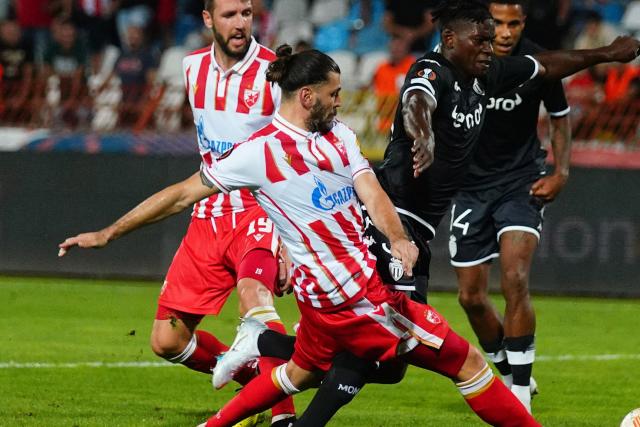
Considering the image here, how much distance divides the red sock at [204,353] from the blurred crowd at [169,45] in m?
6.88

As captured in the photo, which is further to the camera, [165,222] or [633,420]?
[165,222]

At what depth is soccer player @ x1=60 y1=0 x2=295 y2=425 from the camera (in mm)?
7242

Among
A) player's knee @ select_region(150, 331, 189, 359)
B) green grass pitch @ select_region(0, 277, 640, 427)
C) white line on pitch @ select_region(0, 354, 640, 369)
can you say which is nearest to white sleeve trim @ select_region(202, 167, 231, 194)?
player's knee @ select_region(150, 331, 189, 359)

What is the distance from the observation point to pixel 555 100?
8.30m

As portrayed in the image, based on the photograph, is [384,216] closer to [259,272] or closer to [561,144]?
[259,272]

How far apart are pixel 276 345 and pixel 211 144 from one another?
141 cm

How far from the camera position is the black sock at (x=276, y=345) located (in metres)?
6.36

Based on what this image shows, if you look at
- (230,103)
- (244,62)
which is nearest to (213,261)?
(230,103)

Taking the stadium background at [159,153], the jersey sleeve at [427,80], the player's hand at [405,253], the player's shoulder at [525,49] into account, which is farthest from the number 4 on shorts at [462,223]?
the stadium background at [159,153]

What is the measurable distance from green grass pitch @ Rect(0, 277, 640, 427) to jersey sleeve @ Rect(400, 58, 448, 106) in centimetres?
190

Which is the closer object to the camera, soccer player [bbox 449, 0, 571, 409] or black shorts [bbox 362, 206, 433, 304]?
black shorts [bbox 362, 206, 433, 304]

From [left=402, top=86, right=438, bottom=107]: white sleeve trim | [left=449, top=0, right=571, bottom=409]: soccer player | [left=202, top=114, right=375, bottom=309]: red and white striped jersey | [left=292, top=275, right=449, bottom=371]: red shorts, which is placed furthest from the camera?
[left=449, top=0, right=571, bottom=409]: soccer player

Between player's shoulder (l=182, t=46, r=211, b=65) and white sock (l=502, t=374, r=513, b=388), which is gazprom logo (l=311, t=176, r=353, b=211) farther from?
white sock (l=502, t=374, r=513, b=388)

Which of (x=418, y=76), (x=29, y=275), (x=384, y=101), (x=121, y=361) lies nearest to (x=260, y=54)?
(x=418, y=76)
